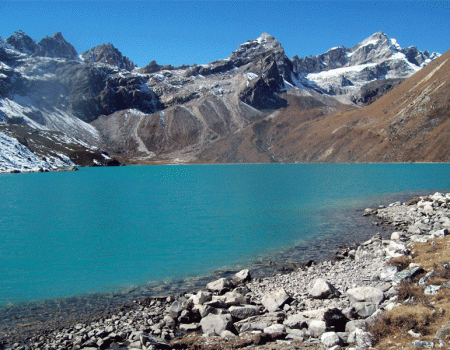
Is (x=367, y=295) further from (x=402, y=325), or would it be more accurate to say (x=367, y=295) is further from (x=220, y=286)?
(x=220, y=286)

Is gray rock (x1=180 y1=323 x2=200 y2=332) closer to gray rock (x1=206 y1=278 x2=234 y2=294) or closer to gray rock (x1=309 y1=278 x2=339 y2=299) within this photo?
gray rock (x1=206 y1=278 x2=234 y2=294)

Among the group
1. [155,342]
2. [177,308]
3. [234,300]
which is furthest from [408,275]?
[155,342]

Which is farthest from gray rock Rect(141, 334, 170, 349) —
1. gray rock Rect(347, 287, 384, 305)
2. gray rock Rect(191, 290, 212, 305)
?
gray rock Rect(347, 287, 384, 305)

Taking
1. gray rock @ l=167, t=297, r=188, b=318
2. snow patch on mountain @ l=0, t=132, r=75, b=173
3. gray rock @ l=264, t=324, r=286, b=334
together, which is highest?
snow patch on mountain @ l=0, t=132, r=75, b=173

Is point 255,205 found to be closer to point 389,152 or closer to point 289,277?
point 289,277

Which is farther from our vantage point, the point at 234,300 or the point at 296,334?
the point at 234,300

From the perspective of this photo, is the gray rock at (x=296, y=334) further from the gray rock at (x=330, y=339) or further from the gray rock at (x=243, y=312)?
the gray rock at (x=243, y=312)

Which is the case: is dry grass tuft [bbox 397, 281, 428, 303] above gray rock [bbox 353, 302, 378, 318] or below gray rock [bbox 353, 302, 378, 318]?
above

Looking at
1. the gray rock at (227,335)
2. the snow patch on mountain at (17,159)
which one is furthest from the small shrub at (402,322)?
the snow patch on mountain at (17,159)
